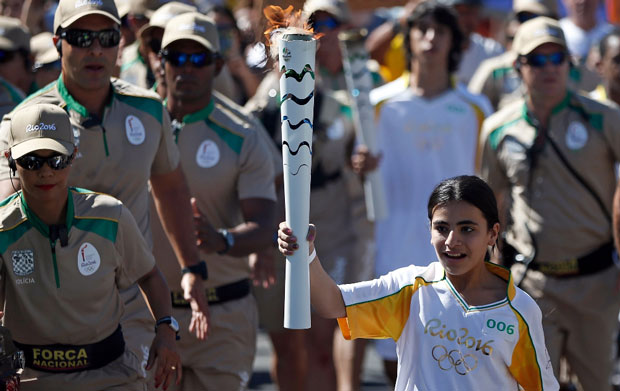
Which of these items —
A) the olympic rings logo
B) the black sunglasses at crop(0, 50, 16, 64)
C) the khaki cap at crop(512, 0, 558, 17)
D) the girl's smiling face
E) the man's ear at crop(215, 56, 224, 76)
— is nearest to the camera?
the olympic rings logo

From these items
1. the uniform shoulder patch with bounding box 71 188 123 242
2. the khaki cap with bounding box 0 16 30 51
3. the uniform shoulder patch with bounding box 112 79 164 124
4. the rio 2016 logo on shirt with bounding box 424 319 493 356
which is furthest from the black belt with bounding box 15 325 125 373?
the khaki cap with bounding box 0 16 30 51

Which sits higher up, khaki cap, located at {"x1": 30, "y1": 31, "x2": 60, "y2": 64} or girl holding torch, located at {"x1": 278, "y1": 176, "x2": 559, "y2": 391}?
khaki cap, located at {"x1": 30, "y1": 31, "x2": 60, "y2": 64}

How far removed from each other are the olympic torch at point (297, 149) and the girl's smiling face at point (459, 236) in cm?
59

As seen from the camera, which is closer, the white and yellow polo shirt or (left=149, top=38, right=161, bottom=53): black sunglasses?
the white and yellow polo shirt

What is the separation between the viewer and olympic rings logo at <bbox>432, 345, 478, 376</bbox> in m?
4.72

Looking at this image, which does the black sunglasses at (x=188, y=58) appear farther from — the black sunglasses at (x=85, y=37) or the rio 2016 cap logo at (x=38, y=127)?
the rio 2016 cap logo at (x=38, y=127)

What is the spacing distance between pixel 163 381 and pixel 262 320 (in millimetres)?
2961

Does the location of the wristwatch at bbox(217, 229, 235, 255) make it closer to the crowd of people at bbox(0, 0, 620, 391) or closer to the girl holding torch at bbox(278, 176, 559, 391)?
the crowd of people at bbox(0, 0, 620, 391)

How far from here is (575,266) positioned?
7.56m

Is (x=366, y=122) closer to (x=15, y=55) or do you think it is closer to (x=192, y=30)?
(x=192, y=30)

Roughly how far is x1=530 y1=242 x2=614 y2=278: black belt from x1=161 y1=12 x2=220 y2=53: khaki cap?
94.2 inches

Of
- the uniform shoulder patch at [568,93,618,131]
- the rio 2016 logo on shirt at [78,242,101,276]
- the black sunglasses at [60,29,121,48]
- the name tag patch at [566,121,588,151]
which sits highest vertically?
the black sunglasses at [60,29,121,48]

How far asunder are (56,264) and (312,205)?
11.7 feet

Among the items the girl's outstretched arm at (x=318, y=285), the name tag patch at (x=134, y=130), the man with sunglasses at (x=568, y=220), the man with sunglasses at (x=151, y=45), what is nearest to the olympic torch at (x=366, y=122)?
the man with sunglasses at (x=568, y=220)
